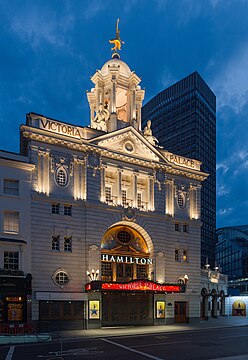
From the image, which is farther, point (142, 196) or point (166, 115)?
point (166, 115)

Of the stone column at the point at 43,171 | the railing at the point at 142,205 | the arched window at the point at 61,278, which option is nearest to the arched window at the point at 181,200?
the railing at the point at 142,205

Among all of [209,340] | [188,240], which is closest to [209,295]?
[188,240]

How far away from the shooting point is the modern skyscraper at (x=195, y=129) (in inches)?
5768

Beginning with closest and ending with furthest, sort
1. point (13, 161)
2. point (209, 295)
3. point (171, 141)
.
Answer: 1. point (13, 161)
2. point (209, 295)
3. point (171, 141)

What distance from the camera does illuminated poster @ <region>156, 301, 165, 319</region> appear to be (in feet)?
155

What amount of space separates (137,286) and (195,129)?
10914 cm

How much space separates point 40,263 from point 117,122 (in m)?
20.4

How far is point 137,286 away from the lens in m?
42.9

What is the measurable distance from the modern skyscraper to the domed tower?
92.6 metres

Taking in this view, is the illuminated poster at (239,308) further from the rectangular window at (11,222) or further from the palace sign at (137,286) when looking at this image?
the rectangular window at (11,222)

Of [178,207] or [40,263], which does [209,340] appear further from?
[178,207]

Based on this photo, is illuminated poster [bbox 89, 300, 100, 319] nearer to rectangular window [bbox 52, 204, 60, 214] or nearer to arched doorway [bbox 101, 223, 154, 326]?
arched doorway [bbox 101, 223, 154, 326]

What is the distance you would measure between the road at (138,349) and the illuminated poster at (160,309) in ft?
41.9

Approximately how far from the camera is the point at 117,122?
169 ft
